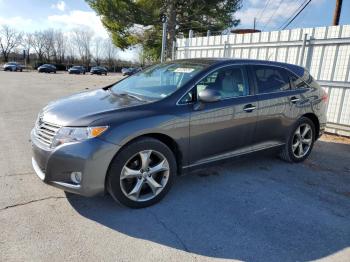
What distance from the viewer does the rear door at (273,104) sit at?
4.36 meters

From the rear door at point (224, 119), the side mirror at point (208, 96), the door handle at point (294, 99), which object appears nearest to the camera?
the side mirror at point (208, 96)

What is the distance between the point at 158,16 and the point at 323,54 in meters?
15.6

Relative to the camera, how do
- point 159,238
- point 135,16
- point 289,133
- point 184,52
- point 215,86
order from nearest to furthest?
point 159,238 < point 215,86 < point 289,133 < point 184,52 < point 135,16

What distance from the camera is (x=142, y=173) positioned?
333 centimetres

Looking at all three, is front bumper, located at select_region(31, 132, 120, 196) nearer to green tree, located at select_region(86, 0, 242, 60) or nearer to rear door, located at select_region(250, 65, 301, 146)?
rear door, located at select_region(250, 65, 301, 146)

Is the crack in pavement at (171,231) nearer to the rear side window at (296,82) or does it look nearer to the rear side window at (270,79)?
the rear side window at (270,79)

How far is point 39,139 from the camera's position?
330cm

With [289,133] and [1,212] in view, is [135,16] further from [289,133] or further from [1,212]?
[1,212]

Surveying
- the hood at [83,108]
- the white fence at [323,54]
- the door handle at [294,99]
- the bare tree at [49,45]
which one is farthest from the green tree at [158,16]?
the bare tree at [49,45]

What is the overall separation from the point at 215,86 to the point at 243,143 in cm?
90

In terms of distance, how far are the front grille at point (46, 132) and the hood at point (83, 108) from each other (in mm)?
55

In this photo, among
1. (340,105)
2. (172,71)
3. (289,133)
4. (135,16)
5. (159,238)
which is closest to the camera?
(159,238)

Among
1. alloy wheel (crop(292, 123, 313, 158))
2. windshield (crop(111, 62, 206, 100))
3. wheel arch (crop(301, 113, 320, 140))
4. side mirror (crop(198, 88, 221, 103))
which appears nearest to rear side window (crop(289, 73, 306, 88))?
wheel arch (crop(301, 113, 320, 140))

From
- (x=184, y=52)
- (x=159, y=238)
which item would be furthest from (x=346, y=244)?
(x=184, y=52)
